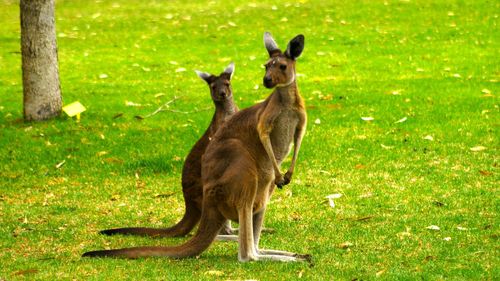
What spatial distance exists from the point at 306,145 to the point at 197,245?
4.39m

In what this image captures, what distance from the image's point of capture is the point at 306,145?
1042 cm

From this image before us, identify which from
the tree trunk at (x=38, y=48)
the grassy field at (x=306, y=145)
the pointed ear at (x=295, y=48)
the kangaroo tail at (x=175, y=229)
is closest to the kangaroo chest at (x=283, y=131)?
the pointed ear at (x=295, y=48)

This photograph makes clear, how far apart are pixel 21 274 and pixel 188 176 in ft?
5.20

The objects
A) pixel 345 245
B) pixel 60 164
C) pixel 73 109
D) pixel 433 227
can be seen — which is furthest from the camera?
pixel 73 109

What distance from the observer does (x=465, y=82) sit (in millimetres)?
13445

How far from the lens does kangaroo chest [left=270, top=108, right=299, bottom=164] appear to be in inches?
248

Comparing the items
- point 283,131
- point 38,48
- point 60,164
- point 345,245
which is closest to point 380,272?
point 345,245

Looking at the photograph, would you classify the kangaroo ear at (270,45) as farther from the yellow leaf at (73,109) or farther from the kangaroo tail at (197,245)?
the yellow leaf at (73,109)

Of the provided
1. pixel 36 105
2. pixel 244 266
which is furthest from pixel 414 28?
pixel 244 266

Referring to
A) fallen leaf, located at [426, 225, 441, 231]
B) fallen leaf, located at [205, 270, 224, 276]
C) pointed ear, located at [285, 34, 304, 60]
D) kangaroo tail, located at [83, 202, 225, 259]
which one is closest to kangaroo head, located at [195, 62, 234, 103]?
pointed ear, located at [285, 34, 304, 60]

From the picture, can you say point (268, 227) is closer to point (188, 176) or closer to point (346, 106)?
point (188, 176)

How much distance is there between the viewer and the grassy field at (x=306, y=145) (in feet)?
21.3

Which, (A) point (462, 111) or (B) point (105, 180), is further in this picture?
(A) point (462, 111)

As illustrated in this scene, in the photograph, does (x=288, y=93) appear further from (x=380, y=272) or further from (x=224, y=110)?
(x=224, y=110)
